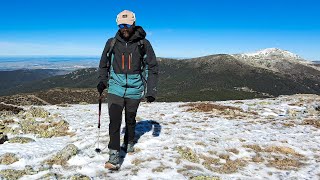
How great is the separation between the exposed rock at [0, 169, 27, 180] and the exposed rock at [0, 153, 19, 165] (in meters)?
0.92

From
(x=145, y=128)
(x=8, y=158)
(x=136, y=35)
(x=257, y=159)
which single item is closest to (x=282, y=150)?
(x=257, y=159)

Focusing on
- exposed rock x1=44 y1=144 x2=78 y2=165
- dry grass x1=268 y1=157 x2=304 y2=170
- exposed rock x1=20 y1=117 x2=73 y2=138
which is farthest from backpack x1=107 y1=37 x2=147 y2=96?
exposed rock x1=20 y1=117 x2=73 y2=138

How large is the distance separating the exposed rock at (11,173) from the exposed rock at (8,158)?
3.00 feet

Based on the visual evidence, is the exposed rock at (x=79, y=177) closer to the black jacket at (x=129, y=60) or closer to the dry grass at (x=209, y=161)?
the black jacket at (x=129, y=60)

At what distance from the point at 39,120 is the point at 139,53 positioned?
39.0 feet

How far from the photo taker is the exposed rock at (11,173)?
9.59 metres

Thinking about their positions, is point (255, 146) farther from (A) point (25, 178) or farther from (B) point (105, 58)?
(A) point (25, 178)

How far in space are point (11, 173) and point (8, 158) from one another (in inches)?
59.6

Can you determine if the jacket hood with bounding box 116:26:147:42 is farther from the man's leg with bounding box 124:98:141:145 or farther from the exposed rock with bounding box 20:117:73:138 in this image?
the exposed rock with bounding box 20:117:73:138

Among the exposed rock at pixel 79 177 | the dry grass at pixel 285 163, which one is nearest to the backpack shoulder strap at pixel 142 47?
the exposed rock at pixel 79 177

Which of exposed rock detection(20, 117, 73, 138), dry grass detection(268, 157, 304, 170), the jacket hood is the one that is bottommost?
exposed rock detection(20, 117, 73, 138)

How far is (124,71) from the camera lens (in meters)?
10.4

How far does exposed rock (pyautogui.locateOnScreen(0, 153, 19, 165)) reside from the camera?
10.9m

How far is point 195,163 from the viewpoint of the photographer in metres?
11.5
